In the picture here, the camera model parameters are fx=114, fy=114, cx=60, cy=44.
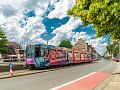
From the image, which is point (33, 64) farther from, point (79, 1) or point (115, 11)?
point (115, 11)

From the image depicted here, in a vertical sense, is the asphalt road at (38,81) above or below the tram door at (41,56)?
below

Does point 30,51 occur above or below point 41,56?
above

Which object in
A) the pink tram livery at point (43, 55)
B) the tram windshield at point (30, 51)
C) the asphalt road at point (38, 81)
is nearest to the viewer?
the asphalt road at point (38, 81)

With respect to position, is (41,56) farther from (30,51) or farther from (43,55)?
(30,51)

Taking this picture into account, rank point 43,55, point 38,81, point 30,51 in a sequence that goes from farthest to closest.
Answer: point 43,55, point 30,51, point 38,81

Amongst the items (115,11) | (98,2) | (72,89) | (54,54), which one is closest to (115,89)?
(72,89)

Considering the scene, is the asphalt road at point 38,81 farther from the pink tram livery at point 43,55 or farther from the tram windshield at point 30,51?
the tram windshield at point 30,51

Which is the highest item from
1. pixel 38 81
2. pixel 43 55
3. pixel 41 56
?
pixel 43 55

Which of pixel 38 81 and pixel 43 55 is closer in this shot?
pixel 38 81

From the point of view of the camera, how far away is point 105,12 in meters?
5.54

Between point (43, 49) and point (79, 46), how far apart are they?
70256 mm

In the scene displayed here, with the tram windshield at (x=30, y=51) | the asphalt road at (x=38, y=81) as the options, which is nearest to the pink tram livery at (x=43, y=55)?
the tram windshield at (x=30, y=51)

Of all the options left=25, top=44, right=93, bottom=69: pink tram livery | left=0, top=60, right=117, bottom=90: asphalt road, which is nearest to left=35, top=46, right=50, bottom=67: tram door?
left=25, top=44, right=93, bottom=69: pink tram livery

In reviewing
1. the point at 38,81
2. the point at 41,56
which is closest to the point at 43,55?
the point at 41,56
